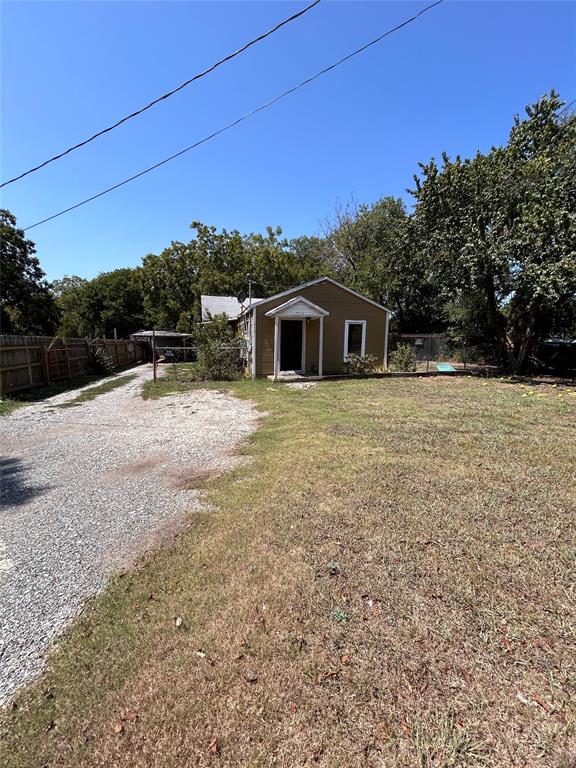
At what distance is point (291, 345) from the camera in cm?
1525

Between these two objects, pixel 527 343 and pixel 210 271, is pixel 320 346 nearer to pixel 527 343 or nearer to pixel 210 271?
pixel 527 343

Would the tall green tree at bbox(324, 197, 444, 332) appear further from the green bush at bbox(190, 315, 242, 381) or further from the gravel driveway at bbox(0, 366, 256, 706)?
the gravel driveway at bbox(0, 366, 256, 706)

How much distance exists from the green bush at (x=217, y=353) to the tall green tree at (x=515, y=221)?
878cm

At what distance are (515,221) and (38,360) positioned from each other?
1693 cm

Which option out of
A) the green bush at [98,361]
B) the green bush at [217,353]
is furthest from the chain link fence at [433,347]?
the green bush at [98,361]

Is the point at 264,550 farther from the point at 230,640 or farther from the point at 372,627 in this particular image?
the point at 372,627

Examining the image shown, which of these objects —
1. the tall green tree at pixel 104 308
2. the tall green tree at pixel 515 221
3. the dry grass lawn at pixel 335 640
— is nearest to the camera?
the dry grass lawn at pixel 335 640

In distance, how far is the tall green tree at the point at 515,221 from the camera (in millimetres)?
11469

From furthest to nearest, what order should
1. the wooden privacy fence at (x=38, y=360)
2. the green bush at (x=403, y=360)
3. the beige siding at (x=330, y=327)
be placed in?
the green bush at (x=403, y=360) → the beige siding at (x=330, y=327) → the wooden privacy fence at (x=38, y=360)

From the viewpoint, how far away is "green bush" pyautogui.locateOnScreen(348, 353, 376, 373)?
584 inches

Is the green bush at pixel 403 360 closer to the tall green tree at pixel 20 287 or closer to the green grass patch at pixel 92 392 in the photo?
the green grass patch at pixel 92 392

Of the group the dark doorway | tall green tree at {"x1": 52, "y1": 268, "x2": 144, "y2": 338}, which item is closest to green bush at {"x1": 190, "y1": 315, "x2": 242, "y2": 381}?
the dark doorway

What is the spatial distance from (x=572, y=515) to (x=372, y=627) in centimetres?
237

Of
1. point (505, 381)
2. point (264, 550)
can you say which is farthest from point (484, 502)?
point (505, 381)
